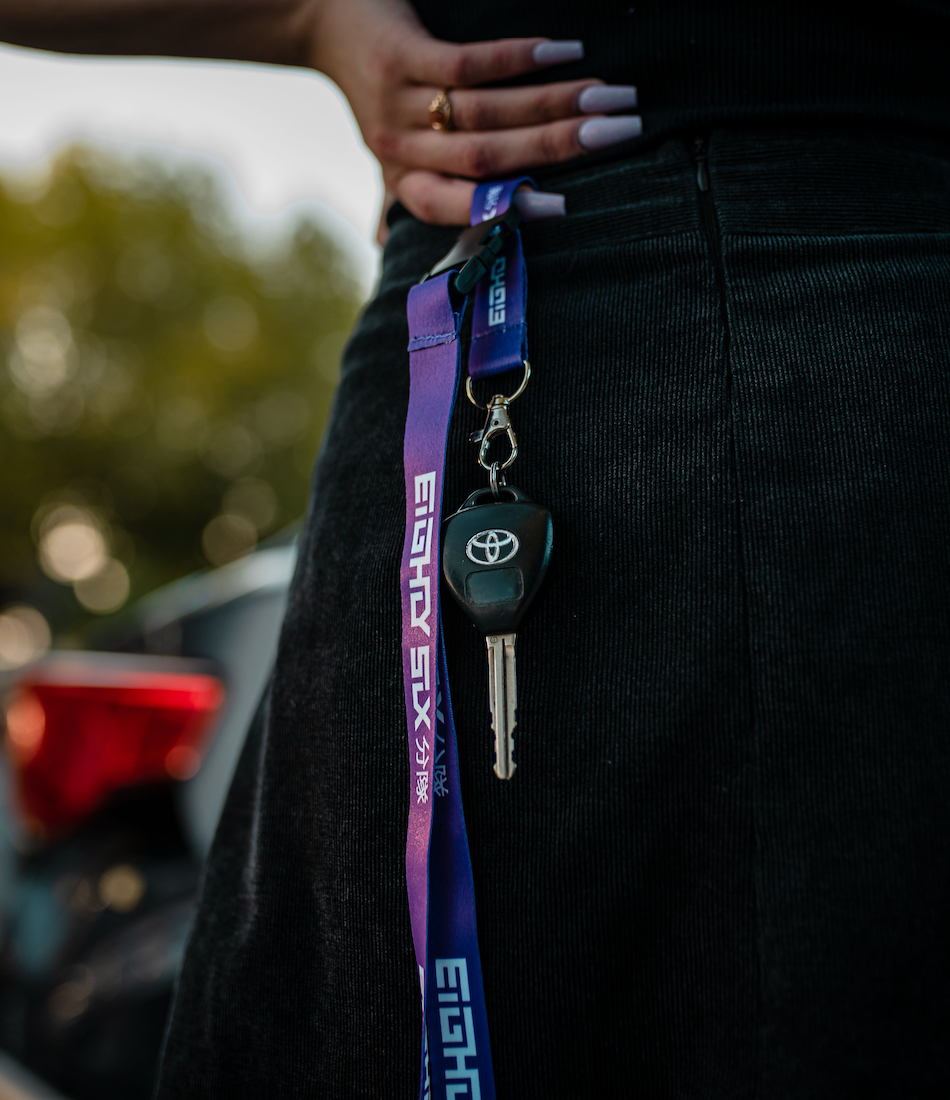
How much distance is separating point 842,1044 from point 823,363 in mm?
427

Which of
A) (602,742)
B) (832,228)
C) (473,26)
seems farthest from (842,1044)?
(473,26)

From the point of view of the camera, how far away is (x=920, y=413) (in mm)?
578

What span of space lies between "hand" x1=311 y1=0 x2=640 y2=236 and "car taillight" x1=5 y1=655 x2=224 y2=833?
861 millimetres

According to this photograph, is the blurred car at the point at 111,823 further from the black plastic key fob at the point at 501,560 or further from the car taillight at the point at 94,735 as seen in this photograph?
the black plastic key fob at the point at 501,560

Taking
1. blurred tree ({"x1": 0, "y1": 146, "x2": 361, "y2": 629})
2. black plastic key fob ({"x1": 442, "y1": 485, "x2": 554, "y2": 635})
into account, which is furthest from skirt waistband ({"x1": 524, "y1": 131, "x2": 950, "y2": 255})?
blurred tree ({"x1": 0, "y1": 146, "x2": 361, "y2": 629})

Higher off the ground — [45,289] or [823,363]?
[45,289]

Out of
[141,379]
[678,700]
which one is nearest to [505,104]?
[678,700]

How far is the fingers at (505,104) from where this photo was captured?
2.41ft

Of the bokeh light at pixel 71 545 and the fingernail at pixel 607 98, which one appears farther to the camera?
the bokeh light at pixel 71 545

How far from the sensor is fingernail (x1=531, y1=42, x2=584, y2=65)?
74 cm

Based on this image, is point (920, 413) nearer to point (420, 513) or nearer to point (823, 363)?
point (823, 363)

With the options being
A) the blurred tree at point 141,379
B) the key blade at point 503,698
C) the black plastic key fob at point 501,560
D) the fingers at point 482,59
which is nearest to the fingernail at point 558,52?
the fingers at point 482,59

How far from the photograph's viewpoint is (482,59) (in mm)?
761

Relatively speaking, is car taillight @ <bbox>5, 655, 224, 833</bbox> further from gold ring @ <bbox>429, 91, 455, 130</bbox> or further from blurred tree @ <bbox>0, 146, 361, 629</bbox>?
blurred tree @ <bbox>0, 146, 361, 629</bbox>
